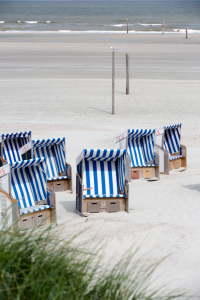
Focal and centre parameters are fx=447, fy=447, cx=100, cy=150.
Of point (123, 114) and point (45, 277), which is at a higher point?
point (123, 114)

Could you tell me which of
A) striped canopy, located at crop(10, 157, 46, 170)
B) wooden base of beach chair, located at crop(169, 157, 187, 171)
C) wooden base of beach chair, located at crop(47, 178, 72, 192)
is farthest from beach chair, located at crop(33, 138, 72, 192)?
wooden base of beach chair, located at crop(169, 157, 187, 171)

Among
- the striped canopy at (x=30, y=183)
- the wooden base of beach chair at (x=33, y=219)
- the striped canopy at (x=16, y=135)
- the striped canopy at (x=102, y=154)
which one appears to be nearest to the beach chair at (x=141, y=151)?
the striped canopy at (x=102, y=154)

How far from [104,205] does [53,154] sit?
2.40 metres

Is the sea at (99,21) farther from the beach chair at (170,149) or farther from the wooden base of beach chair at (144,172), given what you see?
the wooden base of beach chair at (144,172)

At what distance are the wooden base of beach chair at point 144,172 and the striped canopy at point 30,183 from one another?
2.94 m

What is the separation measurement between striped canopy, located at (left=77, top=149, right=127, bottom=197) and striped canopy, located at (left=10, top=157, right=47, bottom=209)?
859mm

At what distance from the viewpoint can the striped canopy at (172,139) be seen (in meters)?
11.4

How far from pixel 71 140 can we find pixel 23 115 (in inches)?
173

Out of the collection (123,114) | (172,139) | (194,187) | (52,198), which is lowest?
(194,187)

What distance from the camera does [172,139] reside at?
11477 mm

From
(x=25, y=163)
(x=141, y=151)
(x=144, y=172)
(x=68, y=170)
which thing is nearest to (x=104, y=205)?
(x=25, y=163)

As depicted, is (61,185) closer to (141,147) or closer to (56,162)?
(56,162)

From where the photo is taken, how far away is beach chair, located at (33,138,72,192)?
9438 millimetres

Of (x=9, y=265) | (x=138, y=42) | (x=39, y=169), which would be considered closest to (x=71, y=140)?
(x=39, y=169)
